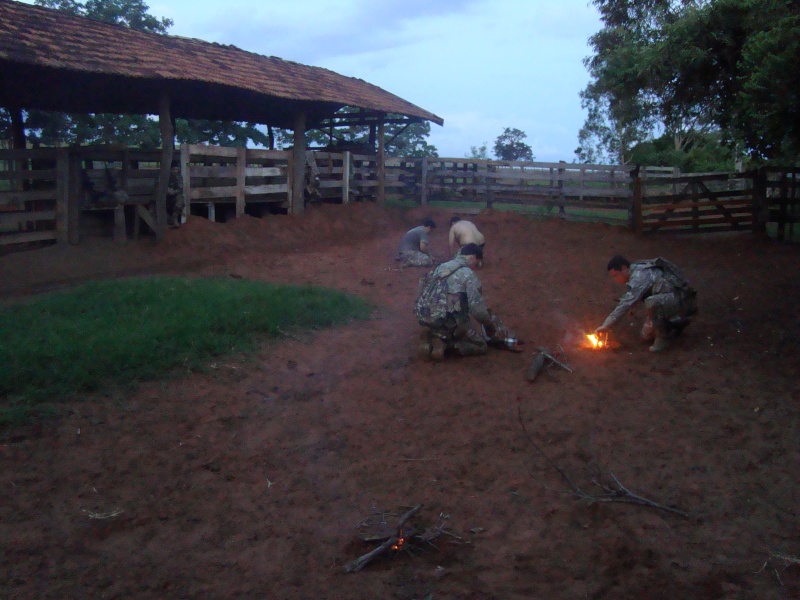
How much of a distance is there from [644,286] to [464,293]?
199 centimetres

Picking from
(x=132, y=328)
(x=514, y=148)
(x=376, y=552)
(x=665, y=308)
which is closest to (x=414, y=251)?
(x=665, y=308)

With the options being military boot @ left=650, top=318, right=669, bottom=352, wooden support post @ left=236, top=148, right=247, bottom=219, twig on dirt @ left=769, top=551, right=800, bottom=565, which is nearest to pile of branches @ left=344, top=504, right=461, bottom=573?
twig on dirt @ left=769, top=551, right=800, bottom=565

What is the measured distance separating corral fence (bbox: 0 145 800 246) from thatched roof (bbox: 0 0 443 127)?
1.46 metres

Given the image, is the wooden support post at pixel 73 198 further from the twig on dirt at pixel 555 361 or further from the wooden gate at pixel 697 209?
the wooden gate at pixel 697 209

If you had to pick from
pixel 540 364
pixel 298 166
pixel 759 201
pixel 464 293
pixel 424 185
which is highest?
pixel 298 166

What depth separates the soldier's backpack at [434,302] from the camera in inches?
307

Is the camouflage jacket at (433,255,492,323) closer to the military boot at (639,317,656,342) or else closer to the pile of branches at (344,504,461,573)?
the military boot at (639,317,656,342)

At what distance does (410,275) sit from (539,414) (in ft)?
21.4

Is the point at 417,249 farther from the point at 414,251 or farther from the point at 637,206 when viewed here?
the point at 637,206

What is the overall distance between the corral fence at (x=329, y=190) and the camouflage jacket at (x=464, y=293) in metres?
7.71

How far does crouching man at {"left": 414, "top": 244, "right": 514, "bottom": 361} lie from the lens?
25.5 feet

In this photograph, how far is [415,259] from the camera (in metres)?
13.3

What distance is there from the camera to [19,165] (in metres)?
13.8

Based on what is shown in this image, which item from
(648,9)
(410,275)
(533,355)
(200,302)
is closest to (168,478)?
(200,302)
